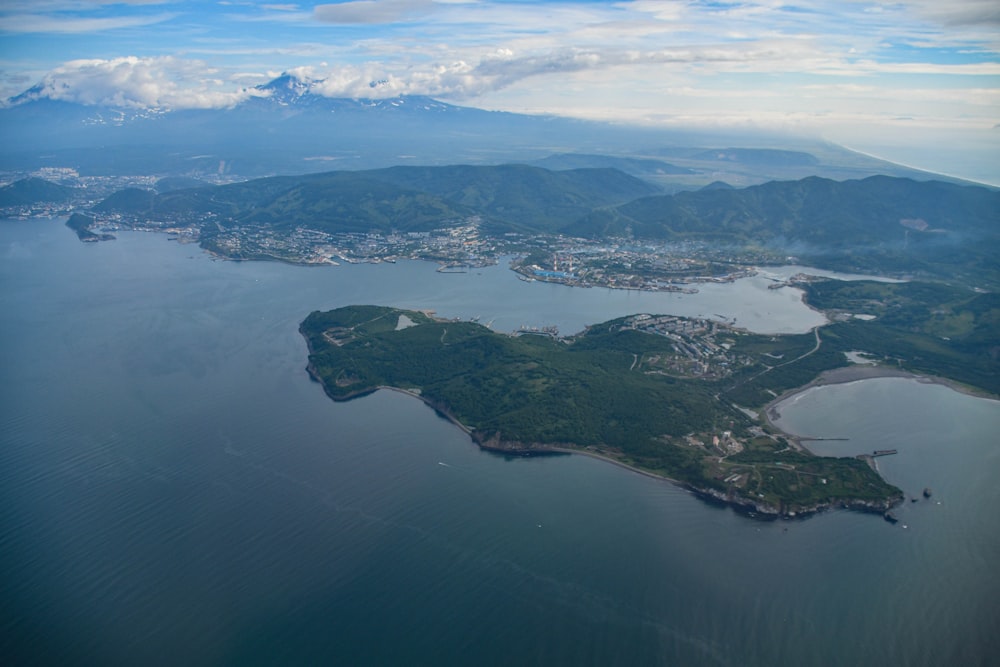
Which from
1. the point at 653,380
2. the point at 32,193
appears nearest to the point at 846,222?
the point at 653,380

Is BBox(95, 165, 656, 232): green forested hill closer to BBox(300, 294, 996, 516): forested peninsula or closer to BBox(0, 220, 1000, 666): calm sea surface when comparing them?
BBox(300, 294, 996, 516): forested peninsula

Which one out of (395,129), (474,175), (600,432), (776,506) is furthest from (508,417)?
(395,129)

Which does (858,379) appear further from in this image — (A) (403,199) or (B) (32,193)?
(B) (32,193)

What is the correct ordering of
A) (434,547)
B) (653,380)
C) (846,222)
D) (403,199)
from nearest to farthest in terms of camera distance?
(434,547) → (653,380) → (846,222) → (403,199)

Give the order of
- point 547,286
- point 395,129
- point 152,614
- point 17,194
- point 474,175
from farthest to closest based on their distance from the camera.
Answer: point 395,129
point 474,175
point 17,194
point 547,286
point 152,614

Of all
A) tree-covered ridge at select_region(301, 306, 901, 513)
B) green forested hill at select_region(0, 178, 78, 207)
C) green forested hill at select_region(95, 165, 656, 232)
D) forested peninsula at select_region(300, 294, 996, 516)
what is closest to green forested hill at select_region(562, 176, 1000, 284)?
green forested hill at select_region(95, 165, 656, 232)

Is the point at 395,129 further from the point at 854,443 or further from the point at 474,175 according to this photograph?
the point at 854,443
